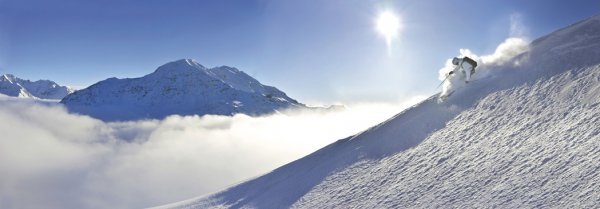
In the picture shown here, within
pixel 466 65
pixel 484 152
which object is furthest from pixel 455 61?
pixel 484 152

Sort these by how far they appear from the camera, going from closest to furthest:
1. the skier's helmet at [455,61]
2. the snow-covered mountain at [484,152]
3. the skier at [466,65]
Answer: the snow-covered mountain at [484,152] < the skier at [466,65] < the skier's helmet at [455,61]

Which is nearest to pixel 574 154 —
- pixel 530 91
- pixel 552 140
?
pixel 552 140

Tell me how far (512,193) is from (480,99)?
902 cm

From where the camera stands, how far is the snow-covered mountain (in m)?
13.8

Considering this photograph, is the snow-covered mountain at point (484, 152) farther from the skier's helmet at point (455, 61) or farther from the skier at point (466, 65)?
the skier's helmet at point (455, 61)

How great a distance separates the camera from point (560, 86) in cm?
1914

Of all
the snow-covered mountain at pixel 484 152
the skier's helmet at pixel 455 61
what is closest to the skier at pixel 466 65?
the skier's helmet at pixel 455 61

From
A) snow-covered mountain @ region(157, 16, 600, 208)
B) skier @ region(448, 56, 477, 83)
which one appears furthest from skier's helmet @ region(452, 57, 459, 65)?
snow-covered mountain @ region(157, 16, 600, 208)

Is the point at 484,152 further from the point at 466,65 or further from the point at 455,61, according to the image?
the point at 455,61

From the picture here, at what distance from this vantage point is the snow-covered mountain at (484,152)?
1378 centimetres

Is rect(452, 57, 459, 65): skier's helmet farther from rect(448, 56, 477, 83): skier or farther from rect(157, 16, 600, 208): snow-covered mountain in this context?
rect(157, 16, 600, 208): snow-covered mountain

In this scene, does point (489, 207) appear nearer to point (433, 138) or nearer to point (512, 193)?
point (512, 193)

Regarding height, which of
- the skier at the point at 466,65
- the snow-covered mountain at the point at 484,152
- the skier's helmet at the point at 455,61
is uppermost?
the skier's helmet at the point at 455,61

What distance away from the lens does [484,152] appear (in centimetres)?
1694
